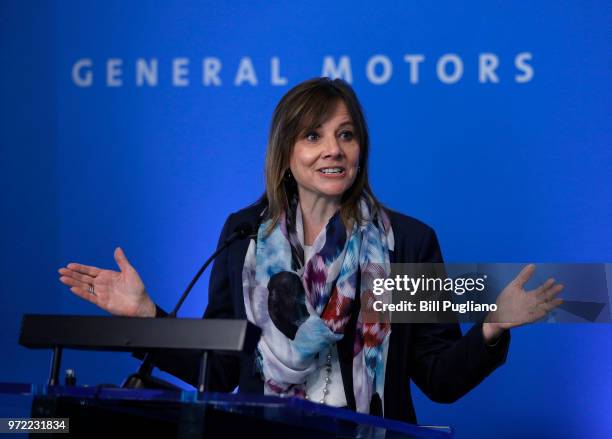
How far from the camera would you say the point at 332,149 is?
218 centimetres

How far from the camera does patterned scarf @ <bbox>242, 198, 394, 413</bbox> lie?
2086 millimetres

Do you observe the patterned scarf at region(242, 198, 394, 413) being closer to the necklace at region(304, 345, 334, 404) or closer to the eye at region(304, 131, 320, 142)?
the necklace at region(304, 345, 334, 404)

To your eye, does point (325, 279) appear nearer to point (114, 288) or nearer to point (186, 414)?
point (114, 288)

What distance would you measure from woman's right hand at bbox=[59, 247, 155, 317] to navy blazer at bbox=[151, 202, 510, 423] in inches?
9.0

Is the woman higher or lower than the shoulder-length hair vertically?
lower

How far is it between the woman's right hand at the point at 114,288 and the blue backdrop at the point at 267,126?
3.91 feet

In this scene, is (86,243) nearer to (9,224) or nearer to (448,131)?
(9,224)

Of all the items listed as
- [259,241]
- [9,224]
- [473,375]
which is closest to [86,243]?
[9,224]

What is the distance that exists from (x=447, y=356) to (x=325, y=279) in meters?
0.33

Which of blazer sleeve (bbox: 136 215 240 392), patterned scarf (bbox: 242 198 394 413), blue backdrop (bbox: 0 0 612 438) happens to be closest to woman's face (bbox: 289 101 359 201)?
patterned scarf (bbox: 242 198 394 413)

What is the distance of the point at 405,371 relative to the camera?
2.20m

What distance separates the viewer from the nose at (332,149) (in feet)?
7.13

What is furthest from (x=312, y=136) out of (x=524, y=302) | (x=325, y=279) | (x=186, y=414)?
(x=186, y=414)

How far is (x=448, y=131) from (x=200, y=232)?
0.82 metres
